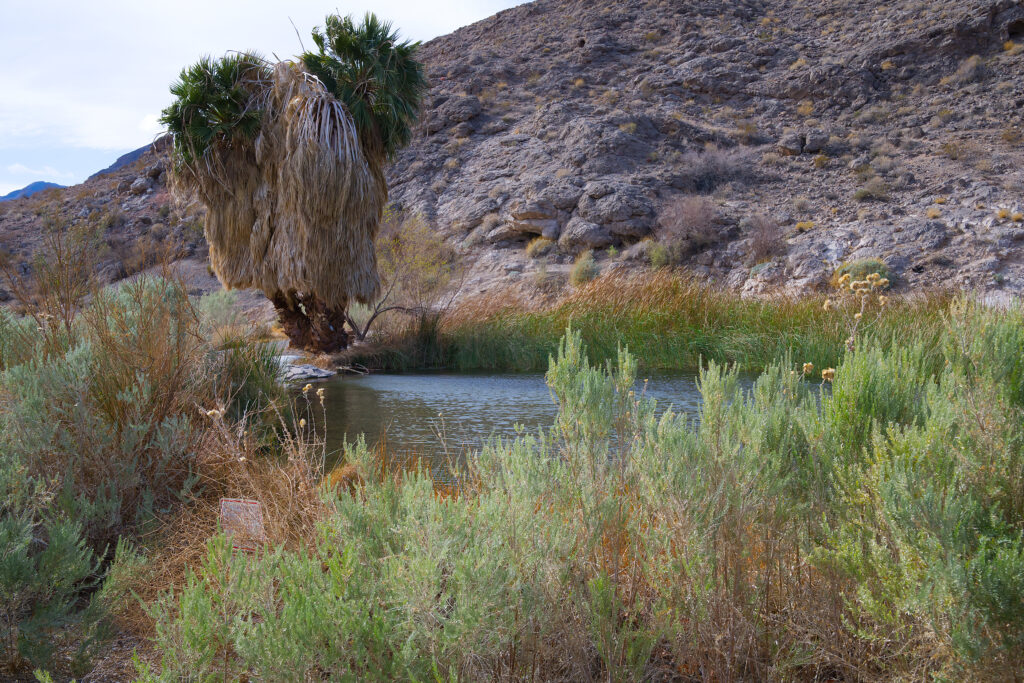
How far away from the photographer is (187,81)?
11250 millimetres

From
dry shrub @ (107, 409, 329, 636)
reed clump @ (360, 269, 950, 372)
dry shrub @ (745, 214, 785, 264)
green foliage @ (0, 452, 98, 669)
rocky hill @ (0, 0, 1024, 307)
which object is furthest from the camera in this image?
dry shrub @ (745, 214, 785, 264)

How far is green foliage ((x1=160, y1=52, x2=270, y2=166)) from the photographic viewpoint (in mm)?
11219

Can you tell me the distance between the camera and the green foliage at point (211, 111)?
1122 centimetres

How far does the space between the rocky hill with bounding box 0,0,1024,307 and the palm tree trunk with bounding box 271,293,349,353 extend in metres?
9.36

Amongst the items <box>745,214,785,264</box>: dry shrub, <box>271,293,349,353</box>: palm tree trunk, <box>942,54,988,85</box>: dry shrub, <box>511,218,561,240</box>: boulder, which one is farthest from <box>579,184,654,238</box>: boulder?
<box>942,54,988,85</box>: dry shrub

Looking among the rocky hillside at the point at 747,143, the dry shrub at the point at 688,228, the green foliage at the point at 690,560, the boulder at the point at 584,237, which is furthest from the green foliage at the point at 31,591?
the boulder at the point at 584,237

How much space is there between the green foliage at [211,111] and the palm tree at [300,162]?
19 millimetres

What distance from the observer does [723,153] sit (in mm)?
25438

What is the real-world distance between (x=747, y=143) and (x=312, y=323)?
20125 mm

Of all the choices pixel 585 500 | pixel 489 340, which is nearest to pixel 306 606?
pixel 585 500

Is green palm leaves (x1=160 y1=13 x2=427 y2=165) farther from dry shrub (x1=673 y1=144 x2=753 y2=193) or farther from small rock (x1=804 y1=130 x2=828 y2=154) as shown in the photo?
small rock (x1=804 y1=130 x2=828 y2=154)

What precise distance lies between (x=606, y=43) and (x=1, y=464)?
113 ft

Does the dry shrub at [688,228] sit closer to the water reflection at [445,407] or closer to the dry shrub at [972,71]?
the dry shrub at [972,71]

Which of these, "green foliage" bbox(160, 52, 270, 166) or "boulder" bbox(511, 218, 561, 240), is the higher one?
"green foliage" bbox(160, 52, 270, 166)
